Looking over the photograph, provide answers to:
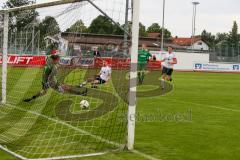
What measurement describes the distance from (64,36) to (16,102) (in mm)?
5909

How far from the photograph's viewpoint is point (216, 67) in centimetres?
4809

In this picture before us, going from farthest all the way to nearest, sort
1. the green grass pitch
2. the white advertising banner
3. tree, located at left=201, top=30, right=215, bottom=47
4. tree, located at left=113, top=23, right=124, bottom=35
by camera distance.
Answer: tree, located at left=201, top=30, right=215, bottom=47 < the white advertising banner < tree, located at left=113, top=23, right=124, bottom=35 < the green grass pitch

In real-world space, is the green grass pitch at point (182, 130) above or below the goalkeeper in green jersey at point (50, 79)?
below

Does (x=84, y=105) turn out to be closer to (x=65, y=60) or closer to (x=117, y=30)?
(x=65, y=60)

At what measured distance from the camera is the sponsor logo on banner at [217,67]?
153ft

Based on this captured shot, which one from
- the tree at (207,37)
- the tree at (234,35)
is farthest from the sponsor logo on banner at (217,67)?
the tree at (207,37)

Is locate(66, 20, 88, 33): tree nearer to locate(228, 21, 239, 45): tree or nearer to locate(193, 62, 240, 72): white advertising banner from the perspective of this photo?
locate(193, 62, 240, 72): white advertising banner

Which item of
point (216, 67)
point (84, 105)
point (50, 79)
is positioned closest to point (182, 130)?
point (84, 105)

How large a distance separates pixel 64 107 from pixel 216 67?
3757 centimetres

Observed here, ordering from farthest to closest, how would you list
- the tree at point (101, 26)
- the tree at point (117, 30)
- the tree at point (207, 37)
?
the tree at point (207, 37)
the tree at point (101, 26)
the tree at point (117, 30)

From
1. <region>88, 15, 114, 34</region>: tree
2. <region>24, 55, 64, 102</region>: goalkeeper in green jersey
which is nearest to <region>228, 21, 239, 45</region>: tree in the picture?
<region>24, 55, 64, 102</region>: goalkeeper in green jersey

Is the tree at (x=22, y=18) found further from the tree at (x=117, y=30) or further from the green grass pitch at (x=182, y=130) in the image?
the tree at (x=117, y=30)

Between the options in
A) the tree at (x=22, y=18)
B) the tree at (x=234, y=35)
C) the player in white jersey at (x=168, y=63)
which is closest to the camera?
the tree at (x=22, y=18)

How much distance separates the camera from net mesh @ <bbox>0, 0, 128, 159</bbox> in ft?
25.8
